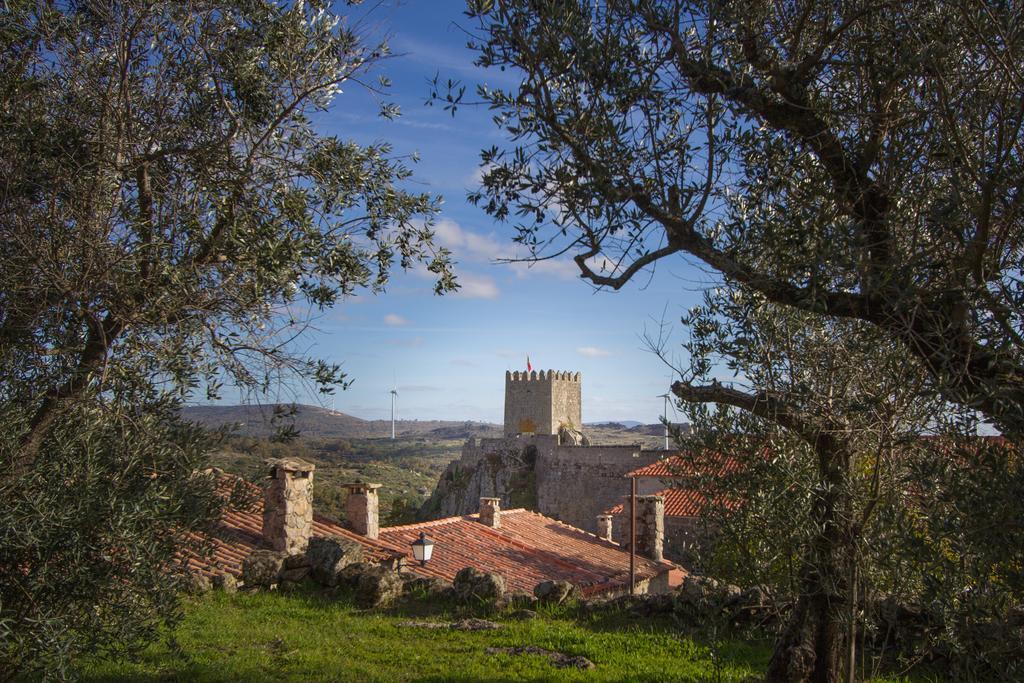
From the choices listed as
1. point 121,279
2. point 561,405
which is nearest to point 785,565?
point 121,279

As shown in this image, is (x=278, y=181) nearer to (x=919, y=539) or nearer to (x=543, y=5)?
(x=543, y=5)

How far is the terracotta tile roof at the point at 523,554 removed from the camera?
16106 mm

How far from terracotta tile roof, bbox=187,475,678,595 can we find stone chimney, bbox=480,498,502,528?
0.74 feet

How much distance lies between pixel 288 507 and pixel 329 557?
167 cm

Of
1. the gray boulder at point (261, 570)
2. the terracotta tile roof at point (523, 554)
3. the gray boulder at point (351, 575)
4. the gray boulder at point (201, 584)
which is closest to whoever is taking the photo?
the gray boulder at point (201, 584)

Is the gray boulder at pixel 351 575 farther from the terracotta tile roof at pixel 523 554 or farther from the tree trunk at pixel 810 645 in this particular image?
the tree trunk at pixel 810 645

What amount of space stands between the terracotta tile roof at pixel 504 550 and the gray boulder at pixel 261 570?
0.84 feet

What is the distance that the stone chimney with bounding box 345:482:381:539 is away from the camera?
1625cm

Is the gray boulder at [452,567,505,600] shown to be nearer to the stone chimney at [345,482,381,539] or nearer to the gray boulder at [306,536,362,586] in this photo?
the gray boulder at [306,536,362,586]

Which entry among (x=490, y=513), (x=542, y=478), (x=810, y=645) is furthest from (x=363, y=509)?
(x=542, y=478)

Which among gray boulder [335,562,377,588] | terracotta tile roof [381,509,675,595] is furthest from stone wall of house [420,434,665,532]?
gray boulder [335,562,377,588]

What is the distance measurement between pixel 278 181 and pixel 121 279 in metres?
1.34

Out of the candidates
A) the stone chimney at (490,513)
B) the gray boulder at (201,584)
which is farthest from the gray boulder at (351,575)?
the stone chimney at (490,513)

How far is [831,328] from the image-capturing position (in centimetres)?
634
